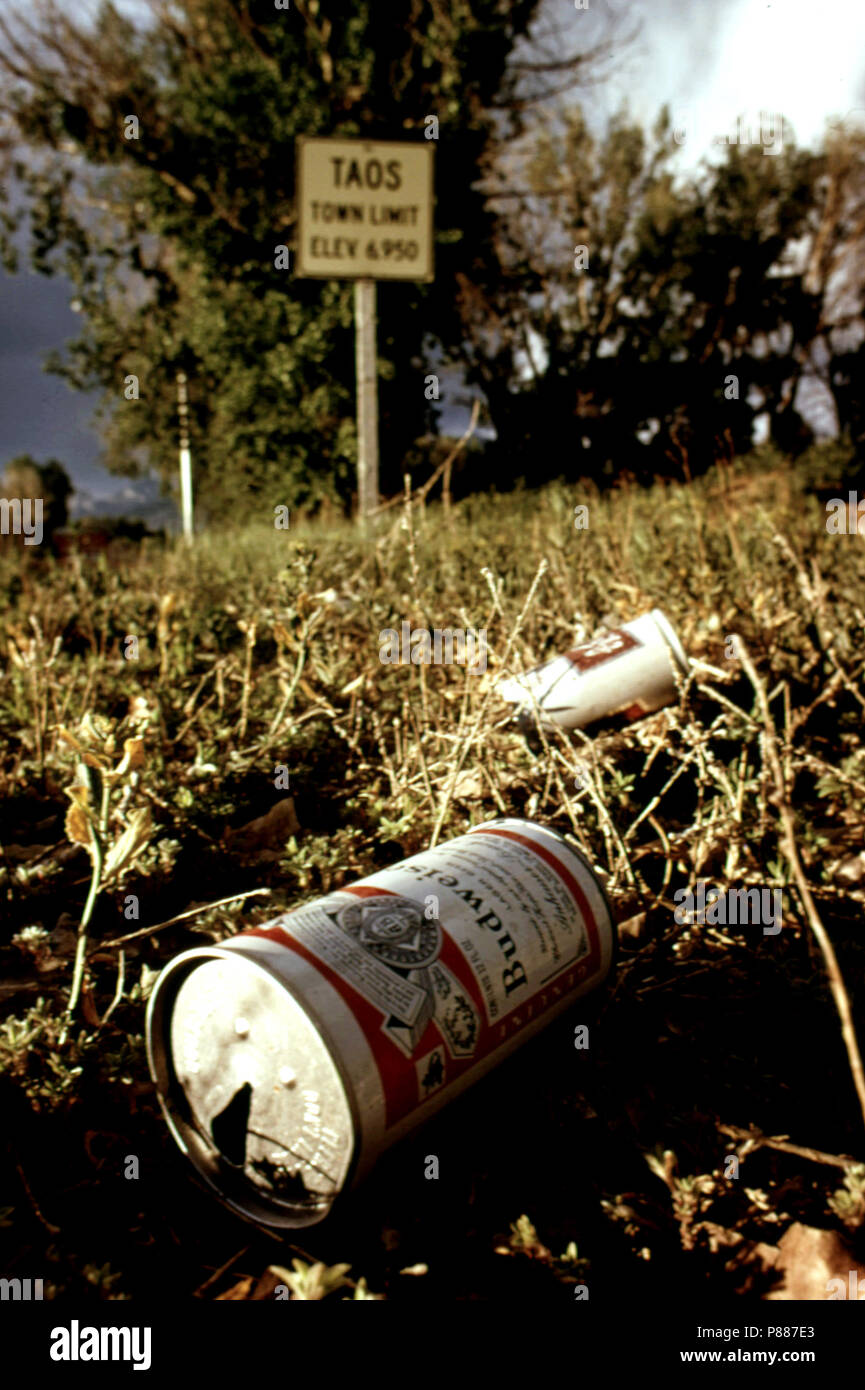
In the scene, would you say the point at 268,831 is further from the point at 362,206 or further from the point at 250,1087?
the point at 362,206

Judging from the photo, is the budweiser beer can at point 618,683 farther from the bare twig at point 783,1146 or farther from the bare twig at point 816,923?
the bare twig at point 816,923

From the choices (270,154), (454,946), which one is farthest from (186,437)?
(454,946)

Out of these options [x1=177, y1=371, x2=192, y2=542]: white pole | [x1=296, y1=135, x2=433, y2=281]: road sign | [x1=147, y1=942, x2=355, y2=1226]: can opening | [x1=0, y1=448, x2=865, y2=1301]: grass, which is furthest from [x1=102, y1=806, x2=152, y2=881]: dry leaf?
[x1=177, y1=371, x2=192, y2=542]: white pole

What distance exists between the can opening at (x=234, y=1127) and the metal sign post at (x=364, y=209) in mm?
5744

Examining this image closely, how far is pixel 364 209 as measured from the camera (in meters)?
6.87

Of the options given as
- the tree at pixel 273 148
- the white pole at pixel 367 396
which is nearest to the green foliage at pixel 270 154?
the tree at pixel 273 148

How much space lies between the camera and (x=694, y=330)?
20.9 m

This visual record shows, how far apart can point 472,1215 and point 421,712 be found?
1.34 metres

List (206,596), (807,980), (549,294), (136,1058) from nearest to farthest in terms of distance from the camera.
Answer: (136,1058)
(807,980)
(206,596)
(549,294)

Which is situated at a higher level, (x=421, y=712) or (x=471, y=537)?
(x=471, y=537)

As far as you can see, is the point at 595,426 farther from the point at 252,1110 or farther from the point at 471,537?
the point at 252,1110

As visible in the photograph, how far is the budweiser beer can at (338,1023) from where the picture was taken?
3.83 feet

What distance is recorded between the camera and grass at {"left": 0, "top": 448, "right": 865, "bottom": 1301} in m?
1.21

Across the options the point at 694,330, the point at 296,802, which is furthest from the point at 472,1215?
the point at 694,330
